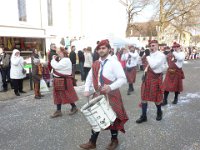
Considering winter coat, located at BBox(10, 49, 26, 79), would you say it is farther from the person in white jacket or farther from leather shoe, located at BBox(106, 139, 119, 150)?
leather shoe, located at BBox(106, 139, 119, 150)

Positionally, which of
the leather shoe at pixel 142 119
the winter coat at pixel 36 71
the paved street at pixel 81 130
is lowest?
the paved street at pixel 81 130

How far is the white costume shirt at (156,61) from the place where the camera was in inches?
177

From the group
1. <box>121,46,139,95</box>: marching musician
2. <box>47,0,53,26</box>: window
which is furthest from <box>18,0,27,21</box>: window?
<box>121,46,139,95</box>: marching musician

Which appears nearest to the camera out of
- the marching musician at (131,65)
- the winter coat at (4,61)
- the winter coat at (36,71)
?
the winter coat at (36,71)

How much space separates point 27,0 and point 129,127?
11.5m

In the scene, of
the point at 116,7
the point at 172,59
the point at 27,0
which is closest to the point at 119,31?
the point at 116,7

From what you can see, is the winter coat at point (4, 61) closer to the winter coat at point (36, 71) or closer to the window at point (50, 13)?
the winter coat at point (36, 71)

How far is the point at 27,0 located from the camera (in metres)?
13.6

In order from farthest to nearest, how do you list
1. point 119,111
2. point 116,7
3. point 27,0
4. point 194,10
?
point 194,10, point 116,7, point 27,0, point 119,111

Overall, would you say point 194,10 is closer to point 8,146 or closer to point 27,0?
point 27,0

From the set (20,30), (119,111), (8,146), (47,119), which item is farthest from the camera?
(20,30)

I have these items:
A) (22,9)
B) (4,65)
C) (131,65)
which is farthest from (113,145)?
(22,9)

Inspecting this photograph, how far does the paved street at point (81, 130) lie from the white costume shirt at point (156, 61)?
1142 millimetres

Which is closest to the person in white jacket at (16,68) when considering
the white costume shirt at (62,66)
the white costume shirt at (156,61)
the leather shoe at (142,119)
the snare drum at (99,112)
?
the white costume shirt at (62,66)
